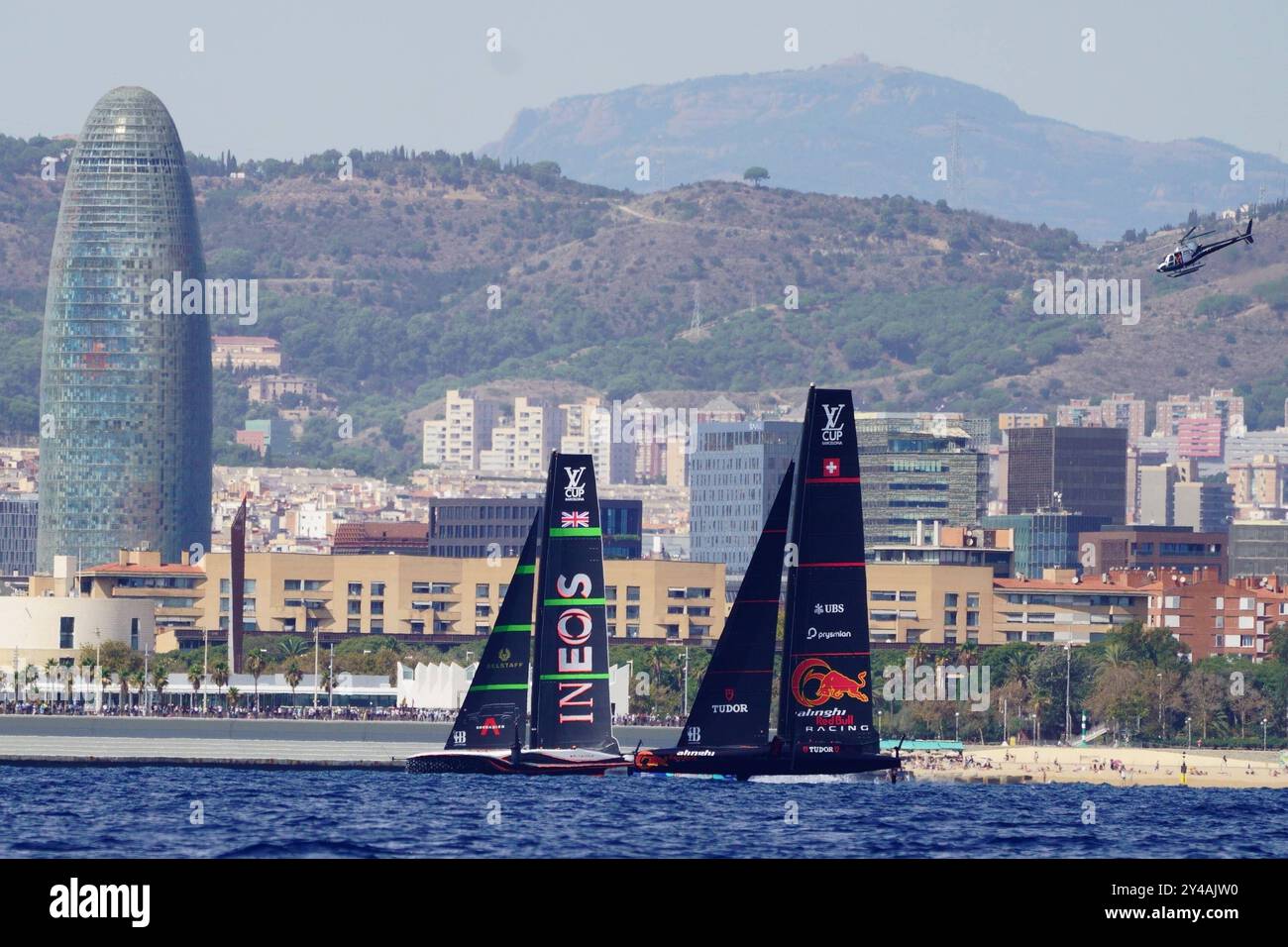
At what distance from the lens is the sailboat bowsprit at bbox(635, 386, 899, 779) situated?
98438 millimetres

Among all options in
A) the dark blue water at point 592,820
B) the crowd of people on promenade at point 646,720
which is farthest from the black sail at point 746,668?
the crowd of people on promenade at point 646,720

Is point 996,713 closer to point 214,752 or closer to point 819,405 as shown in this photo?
point 214,752

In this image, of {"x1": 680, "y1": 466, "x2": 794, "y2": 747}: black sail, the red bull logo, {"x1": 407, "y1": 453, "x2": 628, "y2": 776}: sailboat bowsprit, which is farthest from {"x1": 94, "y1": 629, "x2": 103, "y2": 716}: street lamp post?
the red bull logo

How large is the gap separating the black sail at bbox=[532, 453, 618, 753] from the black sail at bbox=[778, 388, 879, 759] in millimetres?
11501

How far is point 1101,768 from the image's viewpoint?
498 feet

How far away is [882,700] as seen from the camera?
188 meters

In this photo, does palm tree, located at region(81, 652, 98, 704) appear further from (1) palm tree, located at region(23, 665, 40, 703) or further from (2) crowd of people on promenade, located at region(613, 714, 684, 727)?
(2) crowd of people on promenade, located at region(613, 714, 684, 727)

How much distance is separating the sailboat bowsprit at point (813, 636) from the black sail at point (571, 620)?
6.14m

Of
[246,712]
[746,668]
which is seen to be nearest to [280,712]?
[246,712]

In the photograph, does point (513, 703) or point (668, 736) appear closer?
point (513, 703)
